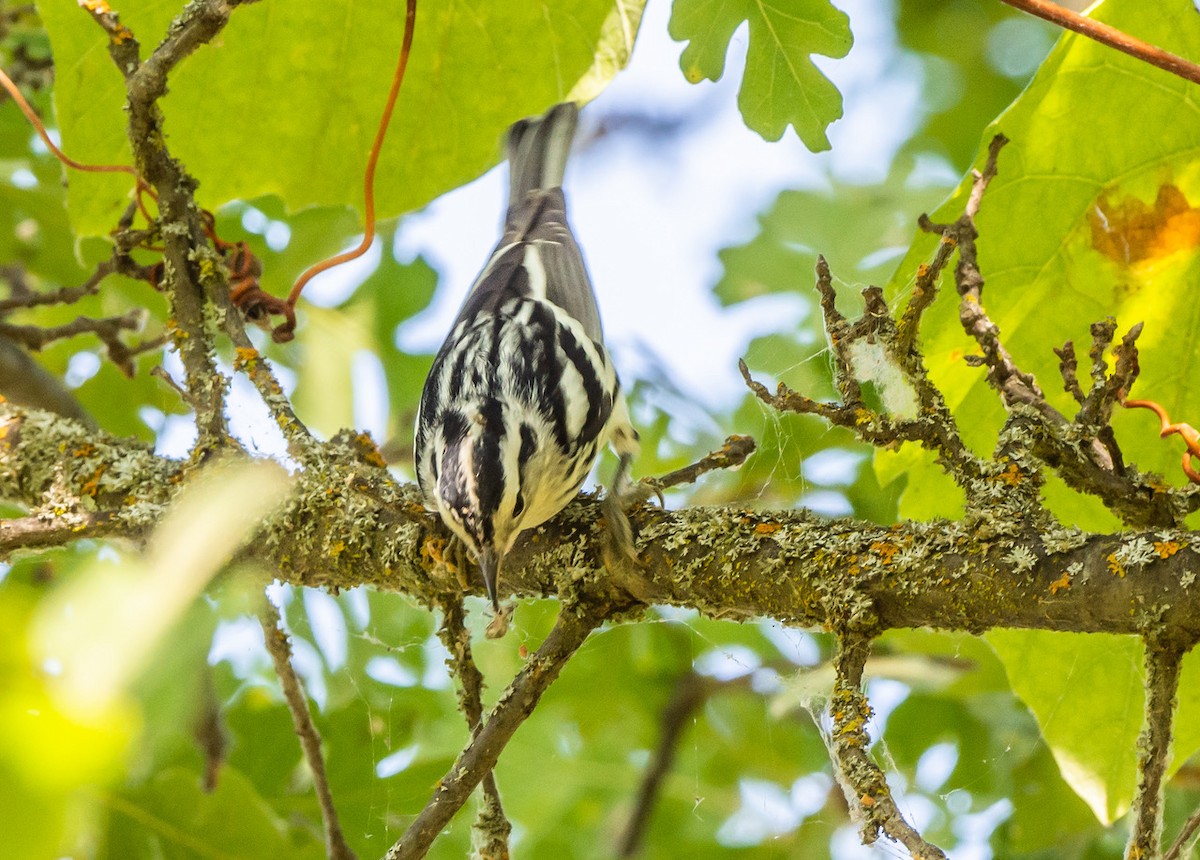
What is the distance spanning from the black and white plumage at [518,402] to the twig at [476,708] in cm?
12

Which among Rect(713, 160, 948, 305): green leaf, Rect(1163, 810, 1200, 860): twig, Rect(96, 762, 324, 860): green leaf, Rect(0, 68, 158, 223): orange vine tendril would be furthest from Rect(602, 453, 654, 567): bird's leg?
Rect(713, 160, 948, 305): green leaf

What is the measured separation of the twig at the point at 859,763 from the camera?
1.54 metres

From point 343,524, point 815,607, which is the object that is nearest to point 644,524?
point 815,607

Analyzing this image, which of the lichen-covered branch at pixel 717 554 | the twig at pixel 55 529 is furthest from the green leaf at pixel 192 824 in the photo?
the twig at pixel 55 529

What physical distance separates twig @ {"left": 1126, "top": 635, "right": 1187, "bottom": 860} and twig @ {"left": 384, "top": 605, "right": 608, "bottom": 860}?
2.79 ft

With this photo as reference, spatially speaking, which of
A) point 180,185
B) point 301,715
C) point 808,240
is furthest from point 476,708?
point 808,240

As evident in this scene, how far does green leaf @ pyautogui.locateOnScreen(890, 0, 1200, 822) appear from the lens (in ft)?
8.16

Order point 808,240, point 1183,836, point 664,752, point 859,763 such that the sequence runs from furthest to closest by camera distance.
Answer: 1. point 808,240
2. point 664,752
3. point 1183,836
4. point 859,763

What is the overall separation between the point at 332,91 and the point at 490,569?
155cm

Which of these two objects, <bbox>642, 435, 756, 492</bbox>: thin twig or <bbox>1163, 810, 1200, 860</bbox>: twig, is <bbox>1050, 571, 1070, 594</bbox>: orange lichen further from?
<bbox>642, 435, 756, 492</bbox>: thin twig

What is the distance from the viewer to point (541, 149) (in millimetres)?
3520

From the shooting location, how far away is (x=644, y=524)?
84.9 inches

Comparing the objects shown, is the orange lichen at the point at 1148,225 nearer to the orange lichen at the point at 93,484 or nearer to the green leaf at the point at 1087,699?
the green leaf at the point at 1087,699

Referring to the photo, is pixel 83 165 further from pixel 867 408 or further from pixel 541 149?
pixel 867 408
